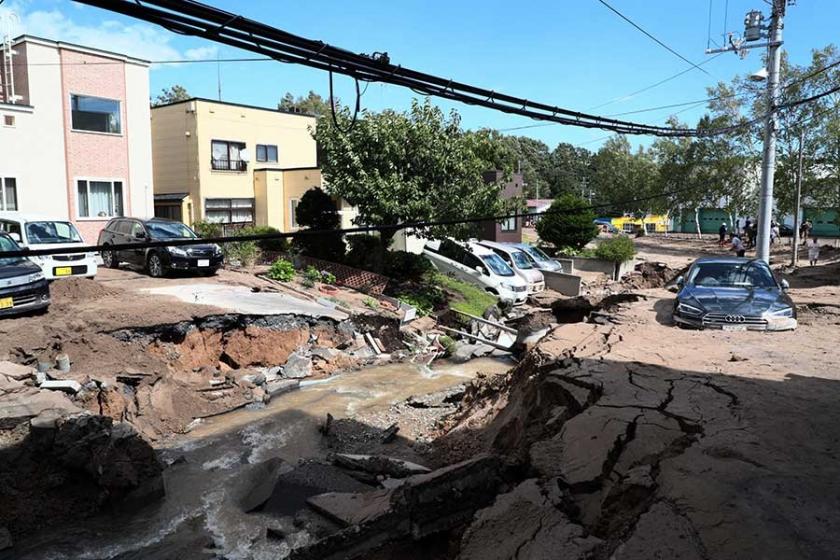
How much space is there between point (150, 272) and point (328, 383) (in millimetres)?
7056

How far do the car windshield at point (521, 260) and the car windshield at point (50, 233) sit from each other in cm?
1447

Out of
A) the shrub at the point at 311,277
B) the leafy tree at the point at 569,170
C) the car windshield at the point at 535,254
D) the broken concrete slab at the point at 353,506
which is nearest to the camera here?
the broken concrete slab at the point at 353,506

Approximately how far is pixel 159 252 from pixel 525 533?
1482cm

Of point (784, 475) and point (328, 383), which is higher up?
point (784, 475)

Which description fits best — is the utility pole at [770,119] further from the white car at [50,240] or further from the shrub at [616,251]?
the white car at [50,240]

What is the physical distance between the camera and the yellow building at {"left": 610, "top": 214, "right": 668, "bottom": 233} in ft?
195

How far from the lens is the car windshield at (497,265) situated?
22.2m

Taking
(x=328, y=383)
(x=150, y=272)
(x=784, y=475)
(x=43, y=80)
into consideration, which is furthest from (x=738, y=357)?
(x=43, y=80)

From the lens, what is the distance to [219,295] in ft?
49.9

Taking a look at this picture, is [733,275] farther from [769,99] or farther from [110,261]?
[110,261]

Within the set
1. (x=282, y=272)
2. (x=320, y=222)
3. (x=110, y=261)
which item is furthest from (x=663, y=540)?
(x=320, y=222)

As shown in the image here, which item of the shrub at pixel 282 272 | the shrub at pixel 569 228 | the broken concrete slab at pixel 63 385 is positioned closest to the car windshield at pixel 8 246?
the broken concrete slab at pixel 63 385

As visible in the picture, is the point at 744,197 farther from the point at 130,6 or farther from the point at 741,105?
the point at 130,6

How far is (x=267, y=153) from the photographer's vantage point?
91.5ft
